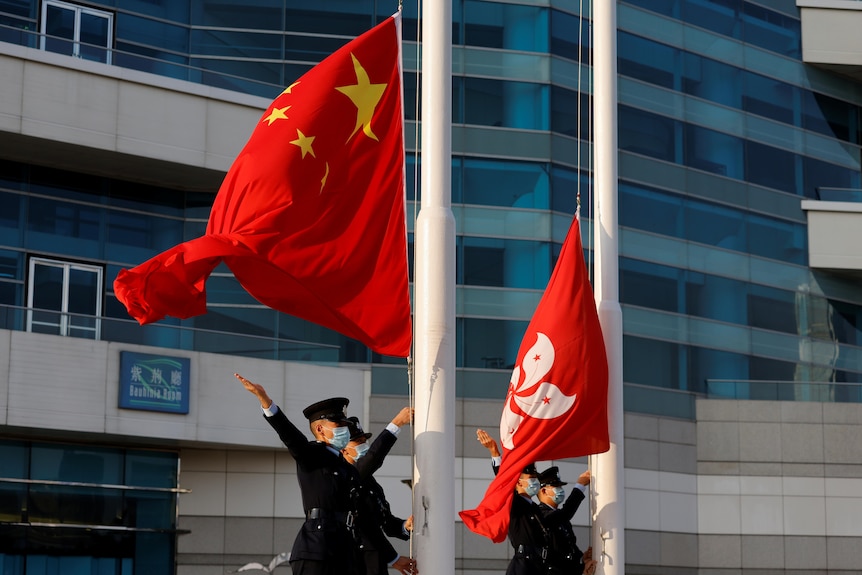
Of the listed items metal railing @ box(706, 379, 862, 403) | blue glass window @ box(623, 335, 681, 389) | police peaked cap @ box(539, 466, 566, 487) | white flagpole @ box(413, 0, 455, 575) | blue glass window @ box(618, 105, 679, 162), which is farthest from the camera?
metal railing @ box(706, 379, 862, 403)

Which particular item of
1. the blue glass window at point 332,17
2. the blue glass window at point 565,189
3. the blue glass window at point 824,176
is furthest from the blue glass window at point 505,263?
the blue glass window at point 824,176

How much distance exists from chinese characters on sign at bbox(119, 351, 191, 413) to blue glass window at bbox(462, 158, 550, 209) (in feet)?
22.0

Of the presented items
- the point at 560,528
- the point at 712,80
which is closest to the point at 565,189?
the point at 712,80

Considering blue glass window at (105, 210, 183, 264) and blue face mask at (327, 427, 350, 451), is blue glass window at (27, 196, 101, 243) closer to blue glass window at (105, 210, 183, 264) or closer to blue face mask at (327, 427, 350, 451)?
blue glass window at (105, 210, 183, 264)

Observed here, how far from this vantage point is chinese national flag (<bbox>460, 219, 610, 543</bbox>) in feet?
37.8

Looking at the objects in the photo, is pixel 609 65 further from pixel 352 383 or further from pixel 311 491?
pixel 352 383

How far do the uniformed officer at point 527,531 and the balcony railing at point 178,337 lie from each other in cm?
1133

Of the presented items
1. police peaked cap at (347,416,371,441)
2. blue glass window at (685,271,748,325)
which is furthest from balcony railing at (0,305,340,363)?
police peaked cap at (347,416,371,441)

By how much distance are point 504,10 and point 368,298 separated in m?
18.9

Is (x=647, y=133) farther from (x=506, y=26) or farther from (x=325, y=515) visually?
(x=325, y=515)

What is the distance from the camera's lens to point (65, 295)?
2427cm

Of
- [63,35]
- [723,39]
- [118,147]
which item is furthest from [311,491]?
[723,39]

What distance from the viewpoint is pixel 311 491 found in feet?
31.9

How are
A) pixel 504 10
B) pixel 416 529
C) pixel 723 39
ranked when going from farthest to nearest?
pixel 723 39 < pixel 504 10 < pixel 416 529
